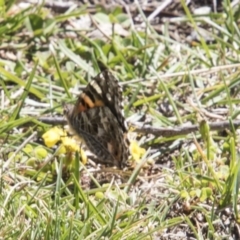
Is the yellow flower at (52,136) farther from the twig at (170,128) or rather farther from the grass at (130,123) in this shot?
the twig at (170,128)

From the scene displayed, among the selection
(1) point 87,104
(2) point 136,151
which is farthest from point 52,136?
(2) point 136,151

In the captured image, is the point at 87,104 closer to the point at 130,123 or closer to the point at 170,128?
the point at 130,123

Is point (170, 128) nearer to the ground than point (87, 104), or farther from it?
nearer to the ground

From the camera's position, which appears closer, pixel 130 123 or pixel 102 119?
pixel 102 119

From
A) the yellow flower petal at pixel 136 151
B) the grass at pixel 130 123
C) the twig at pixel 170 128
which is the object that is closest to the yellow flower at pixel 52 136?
the grass at pixel 130 123

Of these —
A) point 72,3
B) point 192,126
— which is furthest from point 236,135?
point 72,3

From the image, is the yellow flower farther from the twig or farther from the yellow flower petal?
the yellow flower petal
